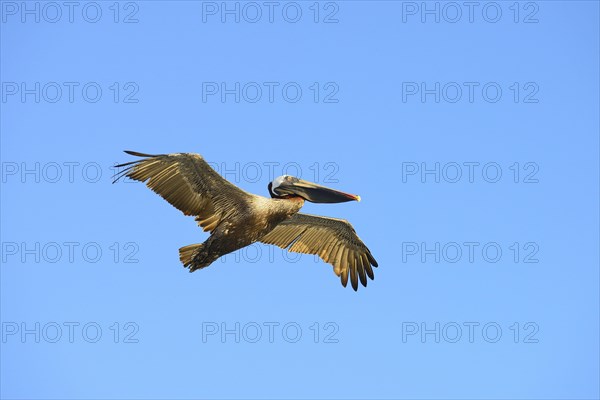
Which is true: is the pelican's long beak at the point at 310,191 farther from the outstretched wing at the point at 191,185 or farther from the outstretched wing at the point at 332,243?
the outstretched wing at the point at 332,243

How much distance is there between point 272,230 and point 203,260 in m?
2.24

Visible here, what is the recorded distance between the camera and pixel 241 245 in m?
16.2

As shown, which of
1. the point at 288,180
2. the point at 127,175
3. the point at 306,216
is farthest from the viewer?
the point at 306,216

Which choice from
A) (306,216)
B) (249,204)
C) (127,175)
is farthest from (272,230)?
(127,175)

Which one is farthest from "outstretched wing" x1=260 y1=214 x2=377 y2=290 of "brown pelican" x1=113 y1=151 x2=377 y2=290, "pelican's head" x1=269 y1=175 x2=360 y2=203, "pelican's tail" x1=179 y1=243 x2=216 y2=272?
"pelican's tail" x1=179 y1=243 x2=216 y2=272

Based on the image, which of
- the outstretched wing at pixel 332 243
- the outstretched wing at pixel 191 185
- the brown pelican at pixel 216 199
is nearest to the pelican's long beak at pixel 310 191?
the brown pelican at pixel 216 199

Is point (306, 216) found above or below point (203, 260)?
above

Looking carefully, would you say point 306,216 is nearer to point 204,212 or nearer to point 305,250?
point 305,250

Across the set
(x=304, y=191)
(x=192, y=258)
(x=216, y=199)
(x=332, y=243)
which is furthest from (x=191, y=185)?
(x=332, y=243)

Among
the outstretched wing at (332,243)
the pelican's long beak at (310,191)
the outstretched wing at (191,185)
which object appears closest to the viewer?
the outstretched wing at (191,185)

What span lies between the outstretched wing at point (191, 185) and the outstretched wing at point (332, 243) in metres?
2.15

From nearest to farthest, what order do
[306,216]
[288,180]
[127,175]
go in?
[127,175] → [288,180] → [306,216]

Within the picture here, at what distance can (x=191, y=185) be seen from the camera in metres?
15.8

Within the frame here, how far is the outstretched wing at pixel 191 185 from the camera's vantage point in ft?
50.6
